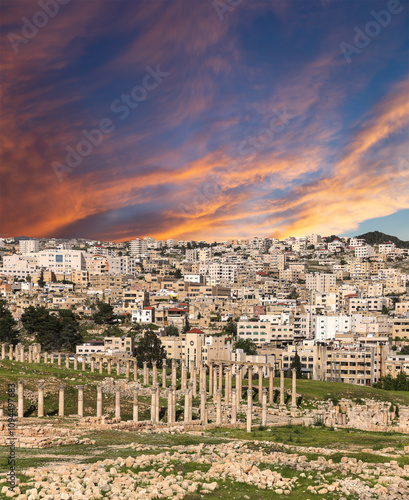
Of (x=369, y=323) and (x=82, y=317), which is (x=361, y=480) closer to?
(x=369, y=323)

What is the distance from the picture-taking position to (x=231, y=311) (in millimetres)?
120000

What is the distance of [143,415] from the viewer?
41688 mm

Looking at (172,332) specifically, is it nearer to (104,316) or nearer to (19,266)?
(104,316)

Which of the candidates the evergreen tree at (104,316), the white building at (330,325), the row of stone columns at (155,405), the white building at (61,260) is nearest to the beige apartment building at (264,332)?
the white building at (330,325)

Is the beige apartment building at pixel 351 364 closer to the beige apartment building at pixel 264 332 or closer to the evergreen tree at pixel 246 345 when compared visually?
the evergreen tree at pixel 246 345

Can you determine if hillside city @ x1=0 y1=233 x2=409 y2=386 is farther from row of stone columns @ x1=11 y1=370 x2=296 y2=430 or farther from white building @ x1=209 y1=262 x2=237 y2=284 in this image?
row of stone columns @ x1=11 y1=370 x2=296 y2=430

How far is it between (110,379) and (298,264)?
151572 millimetres

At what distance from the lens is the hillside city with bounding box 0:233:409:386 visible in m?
72.6

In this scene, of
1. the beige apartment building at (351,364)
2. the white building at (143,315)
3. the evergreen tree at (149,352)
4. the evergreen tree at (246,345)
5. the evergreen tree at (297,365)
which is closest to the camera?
the beige apartment building at (351,364)

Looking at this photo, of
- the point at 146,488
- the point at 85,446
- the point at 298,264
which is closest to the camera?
the point at 146,488

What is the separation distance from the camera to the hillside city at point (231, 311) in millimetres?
72625

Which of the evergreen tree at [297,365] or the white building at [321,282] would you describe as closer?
the evergreen tree at [297,365]

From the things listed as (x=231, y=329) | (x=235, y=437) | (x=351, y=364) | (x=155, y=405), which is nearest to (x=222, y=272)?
(x=231, y=329)

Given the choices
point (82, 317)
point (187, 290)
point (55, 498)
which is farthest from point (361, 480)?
point (187, 290)
